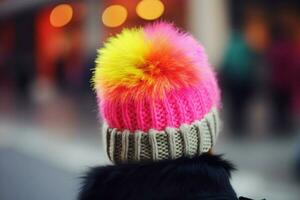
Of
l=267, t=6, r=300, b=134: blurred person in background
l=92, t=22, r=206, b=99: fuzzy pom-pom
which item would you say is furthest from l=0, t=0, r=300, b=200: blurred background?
l=92, t=22, r=206, b=99: fuzzy pom-pom

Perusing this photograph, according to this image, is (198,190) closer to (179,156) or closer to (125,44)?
(179,156)

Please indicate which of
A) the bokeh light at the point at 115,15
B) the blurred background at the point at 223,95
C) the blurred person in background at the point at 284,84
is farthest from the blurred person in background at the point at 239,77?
the bokeh light at the point at 115,15

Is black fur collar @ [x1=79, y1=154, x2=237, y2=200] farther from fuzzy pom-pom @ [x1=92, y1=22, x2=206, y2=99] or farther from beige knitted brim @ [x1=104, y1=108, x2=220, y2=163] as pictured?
fuzzy pom-pom @ [x1=92, y1=22, x2=206, y2=99]

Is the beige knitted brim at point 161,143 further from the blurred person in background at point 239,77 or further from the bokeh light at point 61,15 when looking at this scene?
the bokeh light at point 61,15

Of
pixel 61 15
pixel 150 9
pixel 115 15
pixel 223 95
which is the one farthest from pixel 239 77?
pixel 61 15

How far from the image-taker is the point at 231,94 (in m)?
10.6

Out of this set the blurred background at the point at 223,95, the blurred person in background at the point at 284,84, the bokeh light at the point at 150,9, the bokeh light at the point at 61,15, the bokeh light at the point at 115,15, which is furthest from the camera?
the bokeh light at the point at 61,15

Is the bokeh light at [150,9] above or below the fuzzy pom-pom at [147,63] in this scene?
above

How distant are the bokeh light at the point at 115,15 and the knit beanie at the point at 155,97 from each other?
12.9 metres

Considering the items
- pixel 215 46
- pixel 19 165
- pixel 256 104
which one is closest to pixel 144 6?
pixel 215 46

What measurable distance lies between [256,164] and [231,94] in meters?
3.18

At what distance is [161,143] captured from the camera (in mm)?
1744

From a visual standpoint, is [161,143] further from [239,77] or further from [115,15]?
[115,15]

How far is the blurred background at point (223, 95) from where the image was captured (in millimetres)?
7184
